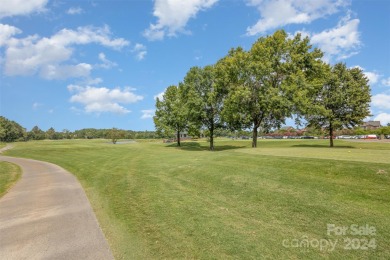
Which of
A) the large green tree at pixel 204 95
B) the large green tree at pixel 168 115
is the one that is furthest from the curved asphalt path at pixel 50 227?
the large green tree at pixel 168 115

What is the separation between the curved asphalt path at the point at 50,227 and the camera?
6.62m

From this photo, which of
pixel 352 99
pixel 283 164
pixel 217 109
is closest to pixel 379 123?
pixel 352 99

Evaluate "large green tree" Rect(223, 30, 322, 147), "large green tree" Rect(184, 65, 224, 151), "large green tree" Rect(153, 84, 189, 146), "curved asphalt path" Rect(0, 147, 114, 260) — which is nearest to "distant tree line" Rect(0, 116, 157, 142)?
"large green tree" Rect(153, 84, 189, 146)

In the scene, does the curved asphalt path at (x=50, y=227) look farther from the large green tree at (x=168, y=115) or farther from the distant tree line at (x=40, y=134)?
the distant tree line at (x=40, y=134)

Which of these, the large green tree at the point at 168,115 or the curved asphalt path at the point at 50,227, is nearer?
the curved asphalt path at the point at 50,227

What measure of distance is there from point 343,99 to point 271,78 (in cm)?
1150

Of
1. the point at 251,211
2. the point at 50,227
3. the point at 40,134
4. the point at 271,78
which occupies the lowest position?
the point at 50,227

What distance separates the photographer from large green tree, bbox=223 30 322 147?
32719mm

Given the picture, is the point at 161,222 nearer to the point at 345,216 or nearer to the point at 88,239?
the point at 88,239

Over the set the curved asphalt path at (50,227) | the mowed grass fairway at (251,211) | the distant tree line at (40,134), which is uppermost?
the distant tree line at (40,134)

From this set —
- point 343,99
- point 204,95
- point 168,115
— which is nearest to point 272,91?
point 204,95

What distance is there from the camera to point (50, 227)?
333 inches

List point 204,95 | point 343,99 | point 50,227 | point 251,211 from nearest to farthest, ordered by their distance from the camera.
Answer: point 50,227 → point 251,211 → point 343,99 → point 204,95

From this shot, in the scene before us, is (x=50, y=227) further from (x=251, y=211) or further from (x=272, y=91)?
(x=272, y=91)
